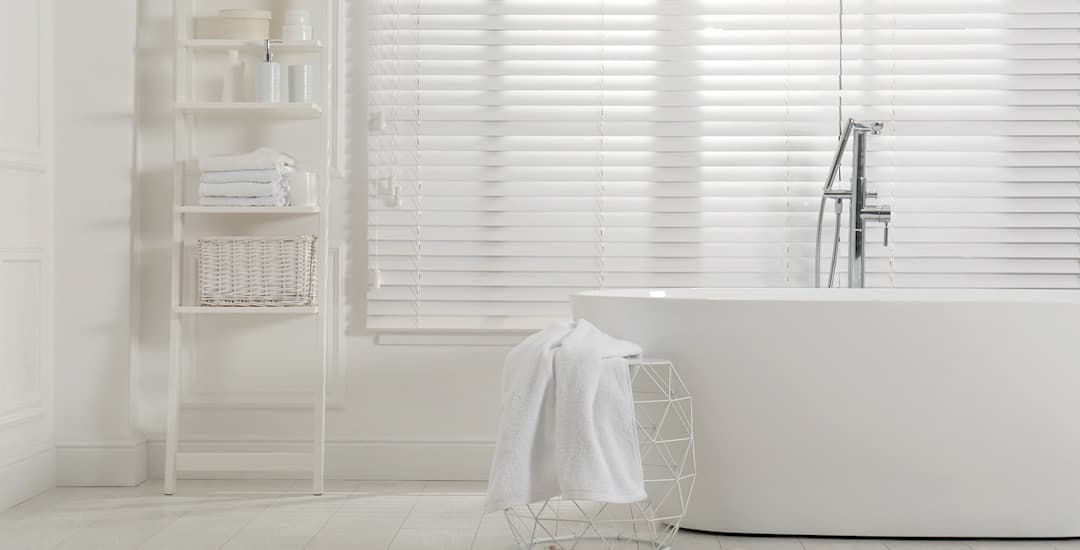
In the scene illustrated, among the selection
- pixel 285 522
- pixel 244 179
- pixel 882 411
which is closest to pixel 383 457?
pixel 285 522

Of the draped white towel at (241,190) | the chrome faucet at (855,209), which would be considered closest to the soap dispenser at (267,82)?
the draped white towel at (241,190)

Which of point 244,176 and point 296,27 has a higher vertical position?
point 296,27

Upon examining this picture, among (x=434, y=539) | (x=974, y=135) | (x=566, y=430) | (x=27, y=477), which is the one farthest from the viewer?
(x=974, y=135)

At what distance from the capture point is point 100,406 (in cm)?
316

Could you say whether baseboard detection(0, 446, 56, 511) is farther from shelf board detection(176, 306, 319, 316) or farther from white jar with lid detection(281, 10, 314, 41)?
white jar with lid detection(281, 10, 314, 41)

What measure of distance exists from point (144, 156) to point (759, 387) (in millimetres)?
2093

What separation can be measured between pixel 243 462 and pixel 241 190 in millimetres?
817

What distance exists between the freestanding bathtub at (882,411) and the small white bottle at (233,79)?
152 centimetres

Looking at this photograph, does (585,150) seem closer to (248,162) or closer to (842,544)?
(248,162)

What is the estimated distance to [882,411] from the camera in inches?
96.2

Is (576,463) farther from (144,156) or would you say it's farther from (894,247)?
(144,156)

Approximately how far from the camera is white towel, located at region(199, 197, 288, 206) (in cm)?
302

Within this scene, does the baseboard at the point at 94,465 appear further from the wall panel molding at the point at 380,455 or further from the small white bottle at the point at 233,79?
the small white bottle at the point at 233,79

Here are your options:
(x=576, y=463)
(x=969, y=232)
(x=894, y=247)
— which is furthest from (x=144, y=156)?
(x=969, y=232)
